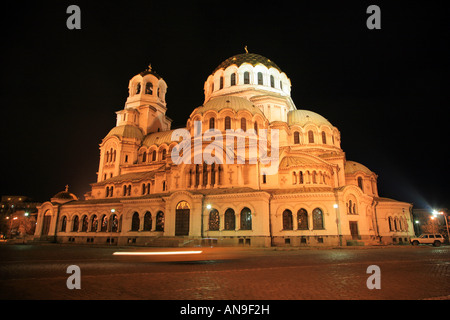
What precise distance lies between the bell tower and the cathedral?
2.35 m

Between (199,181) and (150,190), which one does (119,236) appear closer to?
(150,190)

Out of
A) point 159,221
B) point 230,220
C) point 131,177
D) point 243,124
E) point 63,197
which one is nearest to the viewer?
point 230,220

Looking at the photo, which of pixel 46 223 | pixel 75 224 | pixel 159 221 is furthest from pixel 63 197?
pixel 159 221

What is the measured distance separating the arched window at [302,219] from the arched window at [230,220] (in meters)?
6.56

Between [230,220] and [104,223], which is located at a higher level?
[104,223]

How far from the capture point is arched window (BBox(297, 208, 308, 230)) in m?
29.1

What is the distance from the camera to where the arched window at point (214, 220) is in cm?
2991

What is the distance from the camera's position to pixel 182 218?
30656mm

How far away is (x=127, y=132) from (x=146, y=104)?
7.31 meters

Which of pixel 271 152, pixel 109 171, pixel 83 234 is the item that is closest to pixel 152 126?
pixel 109 171

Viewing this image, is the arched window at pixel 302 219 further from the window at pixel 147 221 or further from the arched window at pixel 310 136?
the window at pixel 147 221

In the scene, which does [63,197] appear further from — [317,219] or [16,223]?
[317,219]

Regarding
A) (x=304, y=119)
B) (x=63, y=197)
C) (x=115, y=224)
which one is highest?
(x=304, y=119)

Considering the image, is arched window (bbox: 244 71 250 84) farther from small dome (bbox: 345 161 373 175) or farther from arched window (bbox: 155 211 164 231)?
arched window (bbox: 155 211 164 231)
